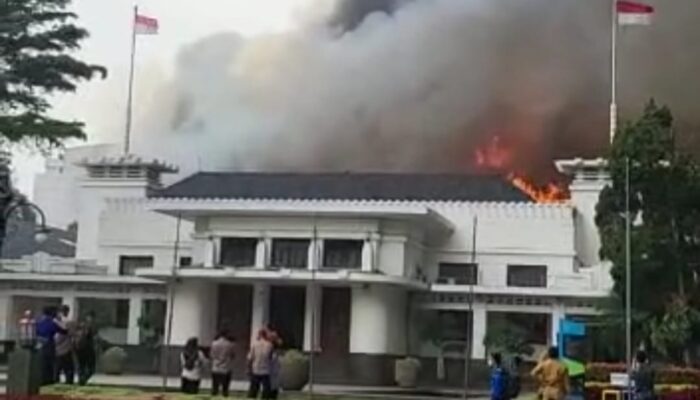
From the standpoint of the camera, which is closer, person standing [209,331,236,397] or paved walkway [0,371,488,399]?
person standing [209,331,236,397]

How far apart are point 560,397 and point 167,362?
22.3 m

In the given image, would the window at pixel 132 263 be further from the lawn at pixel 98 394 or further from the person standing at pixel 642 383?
the person standing at pixel 642 383

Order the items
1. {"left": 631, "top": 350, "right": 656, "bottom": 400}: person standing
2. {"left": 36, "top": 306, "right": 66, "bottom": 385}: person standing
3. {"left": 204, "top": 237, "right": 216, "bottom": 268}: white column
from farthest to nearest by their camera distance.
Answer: {"left": 204, "top": 237, "right": 216, "bottom": 268}: white column, {"left": 36, "top": 306, "right": 66, "bottom": 385}: person standing, {"left": 631, "top": 350, "right": 656, "bottom": 400}: person standing

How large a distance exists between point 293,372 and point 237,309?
11.8 meters

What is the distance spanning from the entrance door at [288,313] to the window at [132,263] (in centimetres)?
626

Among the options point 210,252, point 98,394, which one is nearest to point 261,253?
point 210,252

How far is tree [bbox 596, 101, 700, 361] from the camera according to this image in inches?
1357

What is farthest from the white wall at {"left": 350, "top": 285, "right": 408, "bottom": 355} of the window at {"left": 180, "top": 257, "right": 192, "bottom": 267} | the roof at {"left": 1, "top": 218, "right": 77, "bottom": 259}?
the roof at {"left": 1, "top": 218, "right": 77, "bottom": 259}

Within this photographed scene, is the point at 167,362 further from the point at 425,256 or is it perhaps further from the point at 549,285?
the point at 549,285

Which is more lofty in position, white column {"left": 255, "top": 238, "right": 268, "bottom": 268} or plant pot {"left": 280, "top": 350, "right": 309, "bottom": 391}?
white column {"left": 255, "top": 238, "right": 268, "bottom": 268}

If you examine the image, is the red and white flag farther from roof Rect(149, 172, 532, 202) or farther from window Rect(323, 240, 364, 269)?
window Rect(323, 240, 364, 269)

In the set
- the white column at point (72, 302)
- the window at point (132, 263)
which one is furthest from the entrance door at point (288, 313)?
the white column at point (72, 302)

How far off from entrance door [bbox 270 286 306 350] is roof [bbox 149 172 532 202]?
6.42m

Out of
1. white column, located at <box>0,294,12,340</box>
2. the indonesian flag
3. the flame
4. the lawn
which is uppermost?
the indonesian flag
